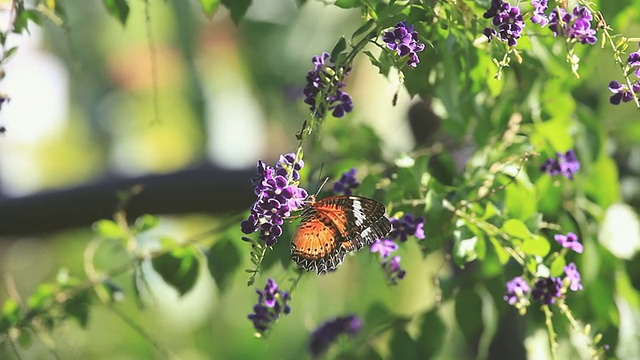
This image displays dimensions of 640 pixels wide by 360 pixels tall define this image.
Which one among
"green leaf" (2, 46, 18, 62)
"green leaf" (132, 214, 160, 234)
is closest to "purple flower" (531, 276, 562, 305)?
"green leaf" (132, 214, 160, 234)

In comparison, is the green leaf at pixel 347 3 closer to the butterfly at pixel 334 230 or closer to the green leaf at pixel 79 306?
the butterfly at pixel 334 230

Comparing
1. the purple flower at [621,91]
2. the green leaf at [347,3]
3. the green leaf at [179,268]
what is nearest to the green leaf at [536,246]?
the purple flower at [621,91]

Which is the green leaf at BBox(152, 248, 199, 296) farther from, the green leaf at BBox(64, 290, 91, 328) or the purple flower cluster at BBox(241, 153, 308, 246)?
the purple flower cluster at BBox(241, 153, 308, 246)

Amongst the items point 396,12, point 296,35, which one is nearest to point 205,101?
point 296,35

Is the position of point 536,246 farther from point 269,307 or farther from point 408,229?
point 269,307

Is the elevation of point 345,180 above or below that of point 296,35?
above

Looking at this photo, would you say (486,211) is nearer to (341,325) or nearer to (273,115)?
(341,325)
